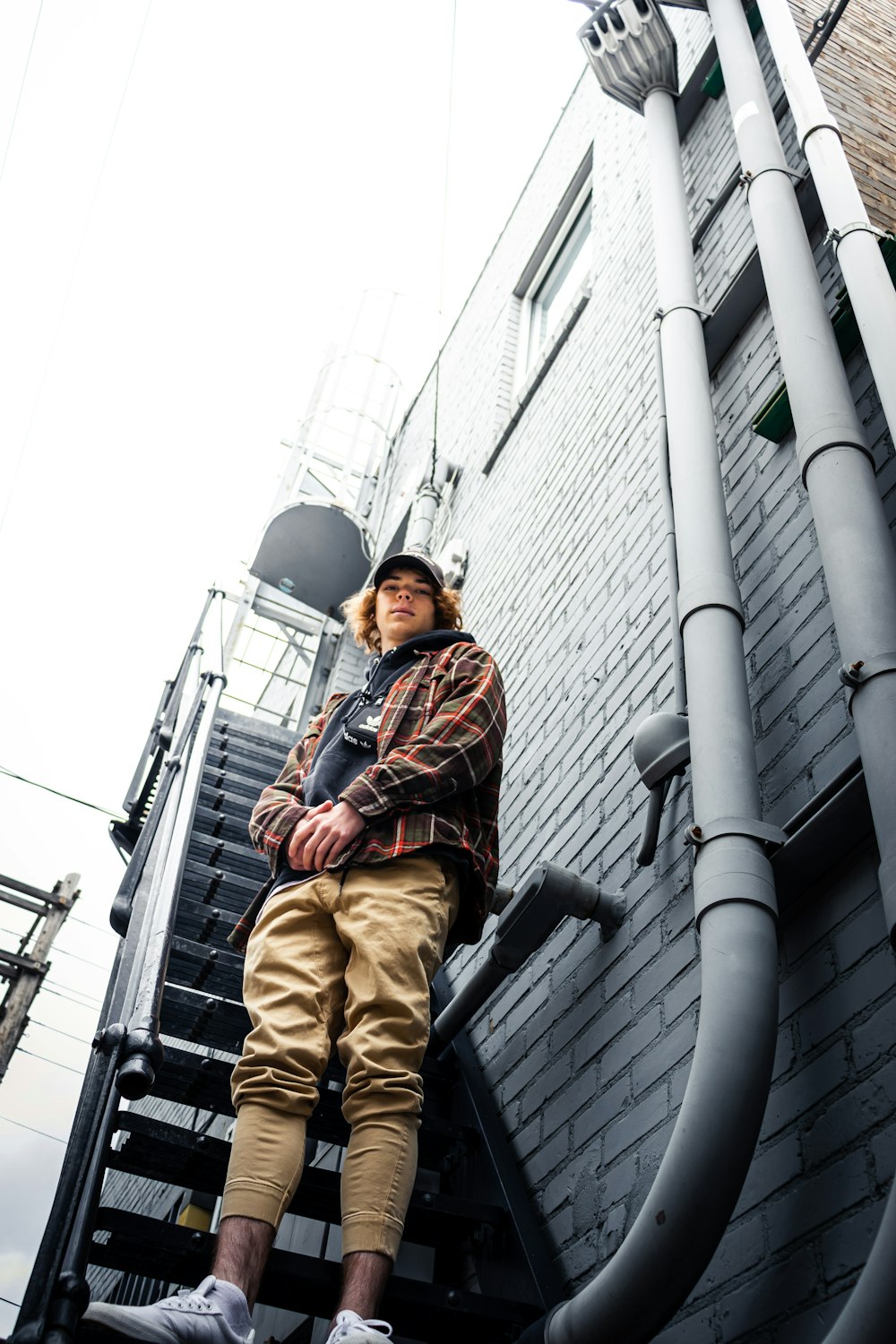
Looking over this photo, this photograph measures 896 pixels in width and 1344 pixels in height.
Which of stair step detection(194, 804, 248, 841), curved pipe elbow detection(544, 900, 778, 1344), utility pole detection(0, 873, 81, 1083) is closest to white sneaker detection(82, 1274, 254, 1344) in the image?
curved pipe elbow detection(544, 900, 778, 1344)

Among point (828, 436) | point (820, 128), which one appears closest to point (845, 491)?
point (828, 436)

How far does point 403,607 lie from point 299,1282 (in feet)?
5.83

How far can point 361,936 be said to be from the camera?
7.77 ft

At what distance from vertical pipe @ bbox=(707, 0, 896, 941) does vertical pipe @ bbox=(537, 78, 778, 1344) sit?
289 millimetres

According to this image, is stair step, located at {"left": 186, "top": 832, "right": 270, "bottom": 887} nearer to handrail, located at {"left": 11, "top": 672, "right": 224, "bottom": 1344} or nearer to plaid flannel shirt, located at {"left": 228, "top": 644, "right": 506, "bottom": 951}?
handrail, located at {"left": 11, "top": 672, "right": 224, "bottom": 1344}

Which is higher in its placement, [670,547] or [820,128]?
[820,128]

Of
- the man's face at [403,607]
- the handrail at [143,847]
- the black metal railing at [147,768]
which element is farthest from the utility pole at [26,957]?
the man's face at [403,607]

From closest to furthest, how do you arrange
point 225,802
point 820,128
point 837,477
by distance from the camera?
point 837,477
point 820,128
point 225,802

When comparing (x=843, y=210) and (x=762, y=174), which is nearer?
(x=843, y=210)

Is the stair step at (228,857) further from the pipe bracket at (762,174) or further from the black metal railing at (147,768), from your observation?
the pipe bracket at (762,174)

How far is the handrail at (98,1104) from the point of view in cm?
167

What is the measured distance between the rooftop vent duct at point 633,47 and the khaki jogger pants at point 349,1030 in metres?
3.52

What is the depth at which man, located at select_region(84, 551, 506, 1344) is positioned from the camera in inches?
76.4

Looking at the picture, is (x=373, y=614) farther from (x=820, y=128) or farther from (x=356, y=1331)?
(x=356, y=1331)
